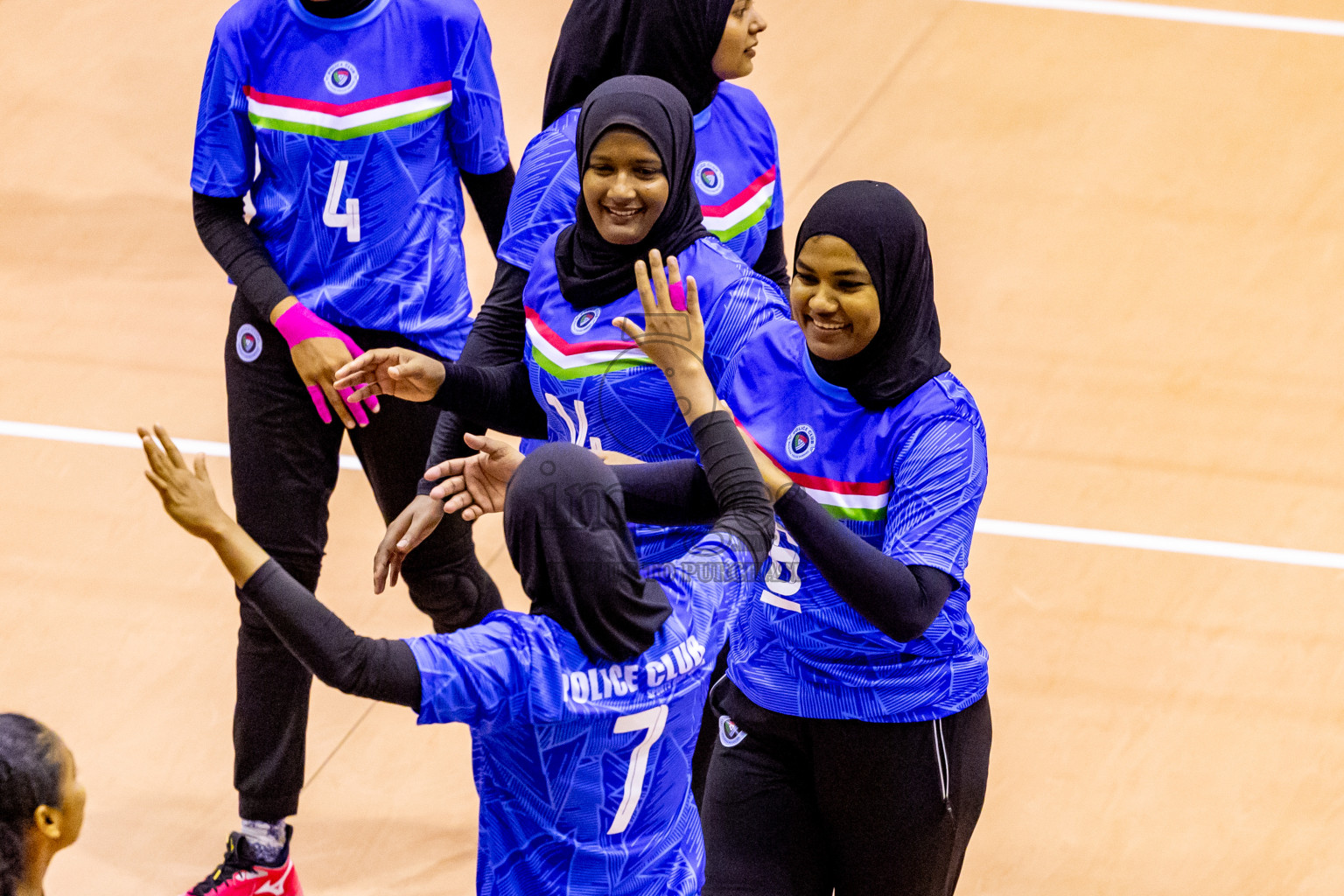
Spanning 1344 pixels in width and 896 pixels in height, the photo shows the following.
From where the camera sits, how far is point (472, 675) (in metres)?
2.73

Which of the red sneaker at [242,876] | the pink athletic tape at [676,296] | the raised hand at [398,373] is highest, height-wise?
the pink athletic tape at [676,296]

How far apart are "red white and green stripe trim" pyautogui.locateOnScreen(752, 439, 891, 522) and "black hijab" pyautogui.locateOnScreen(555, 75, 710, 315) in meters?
0.54

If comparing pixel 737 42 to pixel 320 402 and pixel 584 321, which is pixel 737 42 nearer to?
pixel 584 321

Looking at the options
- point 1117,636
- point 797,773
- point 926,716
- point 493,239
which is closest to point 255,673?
point 493,239

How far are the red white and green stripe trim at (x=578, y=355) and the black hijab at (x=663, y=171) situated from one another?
87 millimetres

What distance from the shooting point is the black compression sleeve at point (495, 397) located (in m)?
3.70

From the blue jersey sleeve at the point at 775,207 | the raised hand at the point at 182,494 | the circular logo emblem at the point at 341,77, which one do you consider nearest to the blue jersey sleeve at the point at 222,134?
the circular logo emblem at the point at 341,77

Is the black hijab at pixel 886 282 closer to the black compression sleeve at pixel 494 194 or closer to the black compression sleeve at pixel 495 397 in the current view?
the black compression sleeve at pixel 495 397

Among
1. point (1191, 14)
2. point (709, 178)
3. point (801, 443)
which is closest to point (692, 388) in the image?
point (801, 443)

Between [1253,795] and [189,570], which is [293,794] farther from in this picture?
[1253,795]

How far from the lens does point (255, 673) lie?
4.22 metres

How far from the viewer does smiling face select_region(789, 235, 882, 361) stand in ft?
10.4

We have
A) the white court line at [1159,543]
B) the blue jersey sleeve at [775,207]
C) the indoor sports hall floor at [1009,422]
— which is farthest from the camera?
the white court line at [1159,543]

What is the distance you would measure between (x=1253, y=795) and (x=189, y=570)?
329cm
